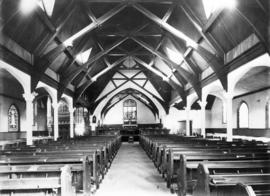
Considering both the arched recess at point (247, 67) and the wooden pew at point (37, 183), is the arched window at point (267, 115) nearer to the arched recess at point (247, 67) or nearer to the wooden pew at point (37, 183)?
the arched recess at point (247, 67)

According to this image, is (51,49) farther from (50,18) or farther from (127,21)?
(127,21)

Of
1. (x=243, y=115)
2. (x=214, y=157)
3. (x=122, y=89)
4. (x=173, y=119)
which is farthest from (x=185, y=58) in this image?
(x=173, y=119)

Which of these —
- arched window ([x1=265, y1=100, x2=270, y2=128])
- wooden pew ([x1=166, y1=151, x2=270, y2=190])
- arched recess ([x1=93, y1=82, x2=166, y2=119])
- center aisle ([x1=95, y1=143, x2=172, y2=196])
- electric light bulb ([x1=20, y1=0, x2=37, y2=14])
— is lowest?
center aisle ([x1=95, y1=143, x2=172, y2=196])

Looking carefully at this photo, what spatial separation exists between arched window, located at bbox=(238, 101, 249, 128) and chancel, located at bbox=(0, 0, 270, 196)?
0.07 meters

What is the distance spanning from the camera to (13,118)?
699 inches

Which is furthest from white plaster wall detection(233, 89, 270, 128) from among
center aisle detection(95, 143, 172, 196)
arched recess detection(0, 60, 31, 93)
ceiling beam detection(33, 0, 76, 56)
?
arched recess detection(0, 60, 31, 93)

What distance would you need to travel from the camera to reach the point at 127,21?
1553 cm

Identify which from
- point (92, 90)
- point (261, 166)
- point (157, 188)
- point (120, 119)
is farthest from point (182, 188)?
point (120, 119)

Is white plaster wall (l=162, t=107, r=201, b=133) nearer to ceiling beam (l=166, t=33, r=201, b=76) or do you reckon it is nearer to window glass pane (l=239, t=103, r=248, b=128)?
window glass pane (l=239, t=103, r=248, b=128)

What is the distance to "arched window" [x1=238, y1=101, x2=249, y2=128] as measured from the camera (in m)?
19.0

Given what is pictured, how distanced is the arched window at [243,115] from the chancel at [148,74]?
0.07m

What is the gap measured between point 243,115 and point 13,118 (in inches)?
582

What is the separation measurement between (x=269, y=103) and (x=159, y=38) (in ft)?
23.2

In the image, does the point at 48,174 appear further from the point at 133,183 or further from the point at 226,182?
the point at 226,182
